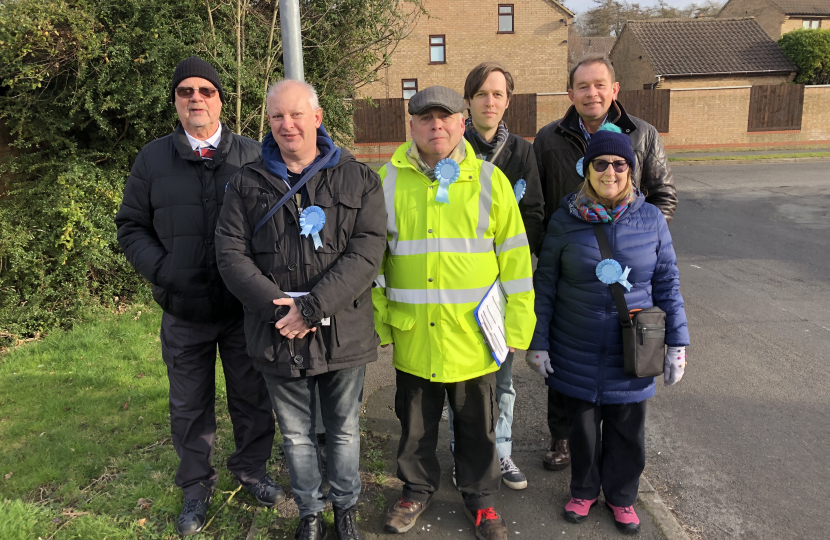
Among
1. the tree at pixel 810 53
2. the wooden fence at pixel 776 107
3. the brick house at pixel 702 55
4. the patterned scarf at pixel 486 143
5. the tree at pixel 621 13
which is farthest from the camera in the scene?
the tree at pixel 621 13

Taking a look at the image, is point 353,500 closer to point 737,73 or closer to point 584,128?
point 584,128

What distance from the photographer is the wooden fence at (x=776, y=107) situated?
23.6m

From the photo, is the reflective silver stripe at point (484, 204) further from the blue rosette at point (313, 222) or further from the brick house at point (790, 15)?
the brick house at point (790, 15)

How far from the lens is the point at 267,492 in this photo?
3133 mm

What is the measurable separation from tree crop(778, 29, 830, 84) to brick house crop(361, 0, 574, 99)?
36.1ft

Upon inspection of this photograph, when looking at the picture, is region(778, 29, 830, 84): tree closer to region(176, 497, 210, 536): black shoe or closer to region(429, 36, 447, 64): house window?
region(429, 36, 447, 64): house window

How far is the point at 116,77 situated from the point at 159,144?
396 cm

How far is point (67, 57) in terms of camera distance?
597 centimetres

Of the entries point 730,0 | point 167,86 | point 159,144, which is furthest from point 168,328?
point 730,0

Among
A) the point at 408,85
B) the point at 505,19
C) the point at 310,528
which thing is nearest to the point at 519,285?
the point at 310,528

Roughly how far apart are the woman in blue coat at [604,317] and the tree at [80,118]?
5158 millimetres

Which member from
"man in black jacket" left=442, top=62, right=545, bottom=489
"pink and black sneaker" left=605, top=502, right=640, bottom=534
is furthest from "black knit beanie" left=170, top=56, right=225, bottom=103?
"pink and black sneaker" left=605, top=502, right=640, bottom=534

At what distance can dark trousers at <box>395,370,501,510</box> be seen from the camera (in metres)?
2.86

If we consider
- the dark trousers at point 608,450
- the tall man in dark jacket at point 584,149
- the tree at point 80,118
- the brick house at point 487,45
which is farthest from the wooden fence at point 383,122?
the dark trousers at point 608,450
